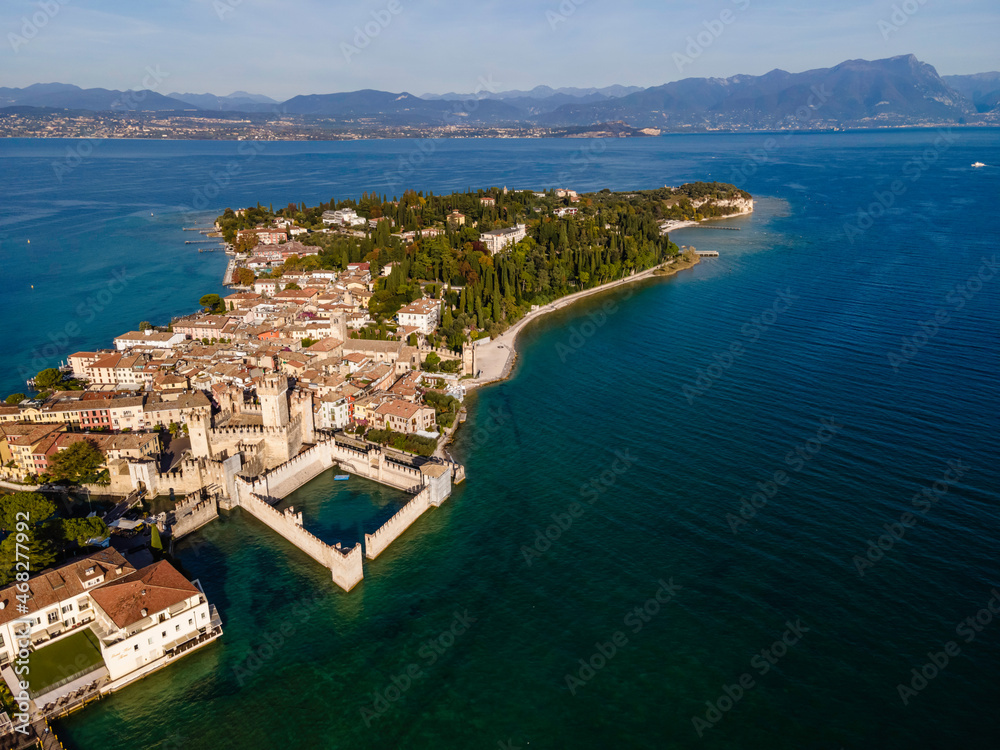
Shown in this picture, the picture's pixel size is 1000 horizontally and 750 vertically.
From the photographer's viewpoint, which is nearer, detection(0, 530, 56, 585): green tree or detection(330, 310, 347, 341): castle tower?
detection(0, 530, 56, 585): green tree

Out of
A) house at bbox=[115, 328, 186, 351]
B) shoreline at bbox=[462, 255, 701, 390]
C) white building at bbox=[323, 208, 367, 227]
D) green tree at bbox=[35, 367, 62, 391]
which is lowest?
shoreline at bbox=[462, 255, 701, 390]

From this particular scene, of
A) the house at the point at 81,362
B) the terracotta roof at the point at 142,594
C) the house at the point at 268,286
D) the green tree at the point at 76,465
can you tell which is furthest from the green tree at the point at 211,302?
the terracotta roof at the point at 142,594

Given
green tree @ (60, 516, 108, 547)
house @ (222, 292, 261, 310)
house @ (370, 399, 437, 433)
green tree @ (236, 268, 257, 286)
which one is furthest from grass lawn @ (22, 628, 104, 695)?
green tree @ (236, 268, 257, 286)

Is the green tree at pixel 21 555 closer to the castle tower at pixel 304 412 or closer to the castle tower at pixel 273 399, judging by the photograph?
the castle tower at pixel 273 399

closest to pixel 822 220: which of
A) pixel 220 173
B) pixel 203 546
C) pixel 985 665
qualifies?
pixel 985 665

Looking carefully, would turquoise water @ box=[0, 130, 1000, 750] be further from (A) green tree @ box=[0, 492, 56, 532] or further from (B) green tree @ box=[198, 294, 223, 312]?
(B) green tree @ box=[198, 294, 223, 312]

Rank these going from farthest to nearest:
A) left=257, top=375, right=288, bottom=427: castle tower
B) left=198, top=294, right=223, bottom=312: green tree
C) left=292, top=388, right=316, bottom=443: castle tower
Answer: left=198, top=294, right=223, bottom=312: green tree
left=292, top=388, right=316, bottom=443: castle tower
left=257, top=375, right=288, bottom=427: castle tower

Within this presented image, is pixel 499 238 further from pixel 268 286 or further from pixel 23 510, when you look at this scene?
pixel 23 510

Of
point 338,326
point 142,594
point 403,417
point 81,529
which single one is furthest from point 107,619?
point 338,326
